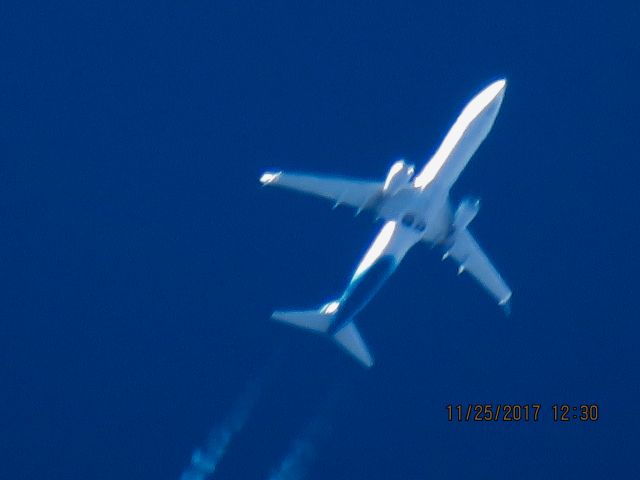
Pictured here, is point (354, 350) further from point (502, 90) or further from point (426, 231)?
point (502, 90)

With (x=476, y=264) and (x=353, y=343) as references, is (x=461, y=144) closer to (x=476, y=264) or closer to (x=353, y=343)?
(x=476, y=264)

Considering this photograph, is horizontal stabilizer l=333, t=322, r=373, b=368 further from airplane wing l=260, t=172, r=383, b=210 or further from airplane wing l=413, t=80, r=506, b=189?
airplane wing l=413, t=80, r=506, b=189

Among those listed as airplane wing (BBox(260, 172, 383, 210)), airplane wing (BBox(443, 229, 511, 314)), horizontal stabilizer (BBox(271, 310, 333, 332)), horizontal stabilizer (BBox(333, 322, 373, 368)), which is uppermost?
airplane wing (BBox(443, 229, 511, 314))

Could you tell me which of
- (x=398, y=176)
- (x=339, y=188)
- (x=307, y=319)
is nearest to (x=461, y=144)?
(x=398, y=176)

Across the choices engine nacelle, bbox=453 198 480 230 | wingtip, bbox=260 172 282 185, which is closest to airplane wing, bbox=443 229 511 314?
engine nacelle, bbox=453 198 480 230

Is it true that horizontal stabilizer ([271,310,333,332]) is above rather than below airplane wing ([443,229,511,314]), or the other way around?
below

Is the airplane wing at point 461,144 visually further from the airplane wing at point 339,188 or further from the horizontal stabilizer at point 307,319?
the horizontal stabilizer at point 307,319

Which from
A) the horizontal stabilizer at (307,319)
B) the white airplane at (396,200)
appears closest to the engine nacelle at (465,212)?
the white airplane at (396,200)
